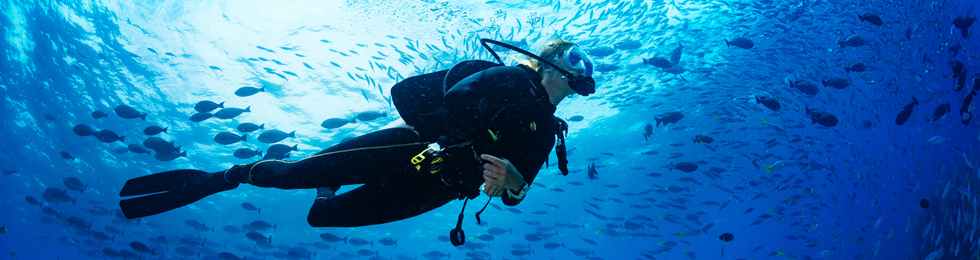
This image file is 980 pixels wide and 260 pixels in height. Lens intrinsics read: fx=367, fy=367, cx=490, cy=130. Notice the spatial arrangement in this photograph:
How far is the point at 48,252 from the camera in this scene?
4303 centimetres

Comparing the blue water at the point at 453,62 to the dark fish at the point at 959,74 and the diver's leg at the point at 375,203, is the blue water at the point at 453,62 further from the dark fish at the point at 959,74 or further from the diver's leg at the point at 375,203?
the diver's leg at the point at 375,203

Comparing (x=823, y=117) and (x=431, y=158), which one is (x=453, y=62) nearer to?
(x=823, y=117)

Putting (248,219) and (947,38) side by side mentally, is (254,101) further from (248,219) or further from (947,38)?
(947,38)

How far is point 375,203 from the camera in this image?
2.67m

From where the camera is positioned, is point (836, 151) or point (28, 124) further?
point (836, 151)

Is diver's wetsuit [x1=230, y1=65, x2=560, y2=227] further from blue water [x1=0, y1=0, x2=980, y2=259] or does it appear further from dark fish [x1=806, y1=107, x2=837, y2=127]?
blue water [x1=0, y1=0, x2=980, y2=259]

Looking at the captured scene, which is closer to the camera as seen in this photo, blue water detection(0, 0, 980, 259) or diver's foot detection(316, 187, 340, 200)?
diver's foot detection(316, 187, 340, 200)

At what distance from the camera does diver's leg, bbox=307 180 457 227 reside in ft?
8.71

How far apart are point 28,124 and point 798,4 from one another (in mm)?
36295

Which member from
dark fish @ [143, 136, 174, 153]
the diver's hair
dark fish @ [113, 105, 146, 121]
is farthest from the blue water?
the diver's hair

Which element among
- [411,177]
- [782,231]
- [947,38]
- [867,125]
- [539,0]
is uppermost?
[539,0]

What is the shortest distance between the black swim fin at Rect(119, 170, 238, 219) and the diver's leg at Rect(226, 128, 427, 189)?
13.6 inches

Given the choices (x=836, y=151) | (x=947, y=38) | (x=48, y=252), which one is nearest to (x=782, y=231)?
(x=836, y=151)

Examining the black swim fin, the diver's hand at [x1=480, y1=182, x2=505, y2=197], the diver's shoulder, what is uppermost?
the black swim fin
